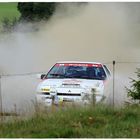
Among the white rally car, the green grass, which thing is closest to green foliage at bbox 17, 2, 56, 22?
the white rally car

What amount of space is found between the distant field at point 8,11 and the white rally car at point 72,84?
15.6 ft

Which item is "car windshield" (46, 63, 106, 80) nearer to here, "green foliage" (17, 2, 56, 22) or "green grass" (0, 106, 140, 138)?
"green grass" (0, 106, 140, 138)

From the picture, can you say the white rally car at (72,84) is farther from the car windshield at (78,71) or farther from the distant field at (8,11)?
the distant field at (8,11)

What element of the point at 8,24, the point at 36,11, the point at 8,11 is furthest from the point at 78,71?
the point at 8,24

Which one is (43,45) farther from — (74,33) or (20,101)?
(20,101)

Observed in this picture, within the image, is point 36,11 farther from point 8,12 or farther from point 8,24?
point 8,24

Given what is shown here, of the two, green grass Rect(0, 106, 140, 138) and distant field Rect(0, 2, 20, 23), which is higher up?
distant field Rect(0, 2, 20, 23)

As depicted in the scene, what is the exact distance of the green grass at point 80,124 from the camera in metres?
7.59

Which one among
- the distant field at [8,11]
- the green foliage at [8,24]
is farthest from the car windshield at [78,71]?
the green foliage at [8,24]

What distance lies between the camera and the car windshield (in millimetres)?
12742

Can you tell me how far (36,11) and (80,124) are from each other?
11.6 metres

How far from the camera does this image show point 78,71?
12938mm

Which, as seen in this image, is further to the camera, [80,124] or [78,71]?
[78,71]

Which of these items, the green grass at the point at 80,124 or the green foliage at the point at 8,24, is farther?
the green foliage at the point at 8,24
